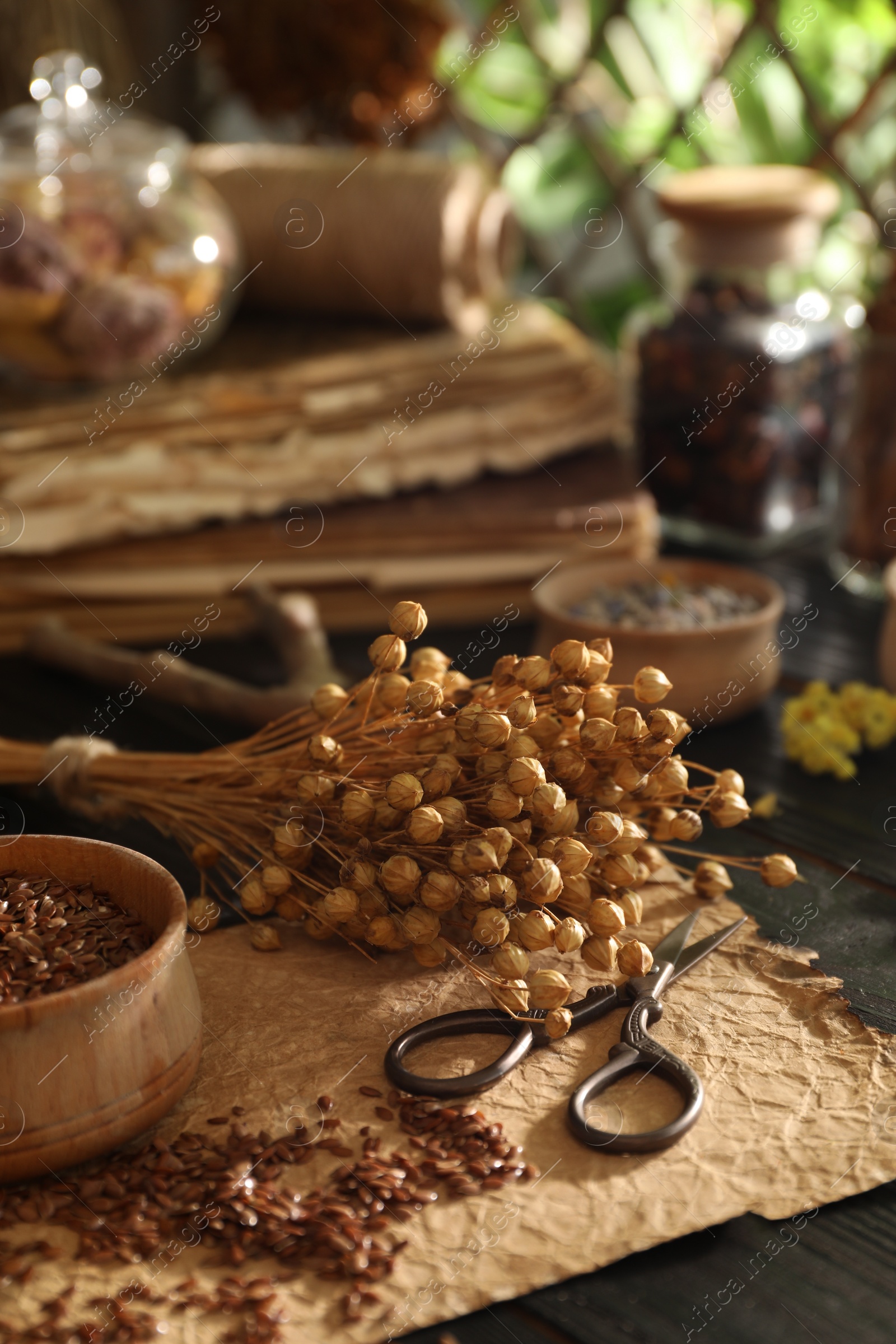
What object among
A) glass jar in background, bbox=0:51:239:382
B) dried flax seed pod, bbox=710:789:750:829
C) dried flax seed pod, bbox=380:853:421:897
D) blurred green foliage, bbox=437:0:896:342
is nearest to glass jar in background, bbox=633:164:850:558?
blurred green foliage, bbox=437:0:896:342

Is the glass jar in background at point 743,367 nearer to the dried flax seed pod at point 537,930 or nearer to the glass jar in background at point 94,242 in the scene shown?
the glass jar in background at point 94,242

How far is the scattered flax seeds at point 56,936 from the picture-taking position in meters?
0.52

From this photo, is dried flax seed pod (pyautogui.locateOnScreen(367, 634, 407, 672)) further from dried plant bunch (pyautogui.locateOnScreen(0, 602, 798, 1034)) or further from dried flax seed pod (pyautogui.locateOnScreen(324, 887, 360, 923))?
dried flax seed pod (pyautogui.locateOnScreen(324, 887, 360, 923))

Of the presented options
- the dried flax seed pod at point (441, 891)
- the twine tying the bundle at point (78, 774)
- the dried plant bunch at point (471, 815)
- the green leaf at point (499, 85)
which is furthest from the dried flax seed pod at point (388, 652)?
the green leaf at point (499, 85)

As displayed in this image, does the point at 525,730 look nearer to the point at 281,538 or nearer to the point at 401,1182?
the point at 401,1182

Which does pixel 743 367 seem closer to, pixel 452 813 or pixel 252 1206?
pixel 452 813

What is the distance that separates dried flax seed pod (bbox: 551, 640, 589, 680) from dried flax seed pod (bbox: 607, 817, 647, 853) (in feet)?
0.24

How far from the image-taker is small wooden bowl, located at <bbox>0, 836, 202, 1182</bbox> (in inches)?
18.7

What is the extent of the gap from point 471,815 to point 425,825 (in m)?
0.04

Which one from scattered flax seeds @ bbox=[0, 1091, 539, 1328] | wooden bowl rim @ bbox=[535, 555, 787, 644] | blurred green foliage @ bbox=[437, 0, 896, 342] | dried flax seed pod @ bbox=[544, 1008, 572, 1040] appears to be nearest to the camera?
scattered flax seeds @ bbox=[0, 1091, 539, 1328]

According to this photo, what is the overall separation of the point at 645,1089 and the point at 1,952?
270 mm

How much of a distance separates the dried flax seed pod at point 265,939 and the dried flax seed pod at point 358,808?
73mm

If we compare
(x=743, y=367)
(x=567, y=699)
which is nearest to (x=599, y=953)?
(x=567, y=699)

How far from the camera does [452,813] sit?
0.59m
